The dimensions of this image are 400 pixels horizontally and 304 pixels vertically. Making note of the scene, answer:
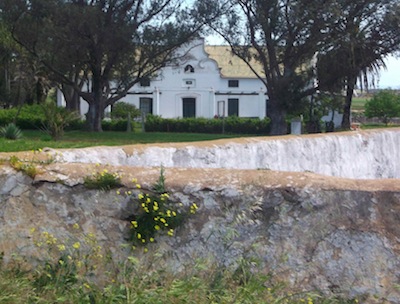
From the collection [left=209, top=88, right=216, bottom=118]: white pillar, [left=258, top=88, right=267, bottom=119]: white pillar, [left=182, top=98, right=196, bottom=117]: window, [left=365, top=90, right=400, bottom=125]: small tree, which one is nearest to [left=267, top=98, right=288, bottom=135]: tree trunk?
[left=209, top=88, right=216, bottom=118]: white pillar

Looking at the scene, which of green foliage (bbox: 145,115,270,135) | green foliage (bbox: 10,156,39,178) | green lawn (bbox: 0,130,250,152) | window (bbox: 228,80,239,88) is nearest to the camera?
green foliage (bbox: 10,156,39,178)

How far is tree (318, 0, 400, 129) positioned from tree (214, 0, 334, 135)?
60 cm

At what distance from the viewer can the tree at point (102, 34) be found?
84.1 feet

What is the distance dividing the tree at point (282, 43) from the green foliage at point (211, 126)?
4734 mm

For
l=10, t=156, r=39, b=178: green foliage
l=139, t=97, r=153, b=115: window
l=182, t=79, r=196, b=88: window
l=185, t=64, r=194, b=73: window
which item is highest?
l=185, t=64, r=194, b=73: window

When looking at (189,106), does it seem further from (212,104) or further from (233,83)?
(233,83)

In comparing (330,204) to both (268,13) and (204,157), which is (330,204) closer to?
(204,157)

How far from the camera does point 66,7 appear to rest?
82.8ft

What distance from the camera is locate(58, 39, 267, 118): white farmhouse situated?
4812 centimetres

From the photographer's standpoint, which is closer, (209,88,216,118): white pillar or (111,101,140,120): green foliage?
(111,101,140,120): green foliage

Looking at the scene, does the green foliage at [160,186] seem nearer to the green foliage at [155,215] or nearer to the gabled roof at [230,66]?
the green foliage at [155,215]

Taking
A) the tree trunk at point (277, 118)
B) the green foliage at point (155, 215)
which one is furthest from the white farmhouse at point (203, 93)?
the green foliage at point (155, 215)

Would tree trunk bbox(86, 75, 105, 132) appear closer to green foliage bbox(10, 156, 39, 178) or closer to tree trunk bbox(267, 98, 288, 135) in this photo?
tree trunk bbox(267, 98, 288, 135)

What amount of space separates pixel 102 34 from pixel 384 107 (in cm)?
2979
